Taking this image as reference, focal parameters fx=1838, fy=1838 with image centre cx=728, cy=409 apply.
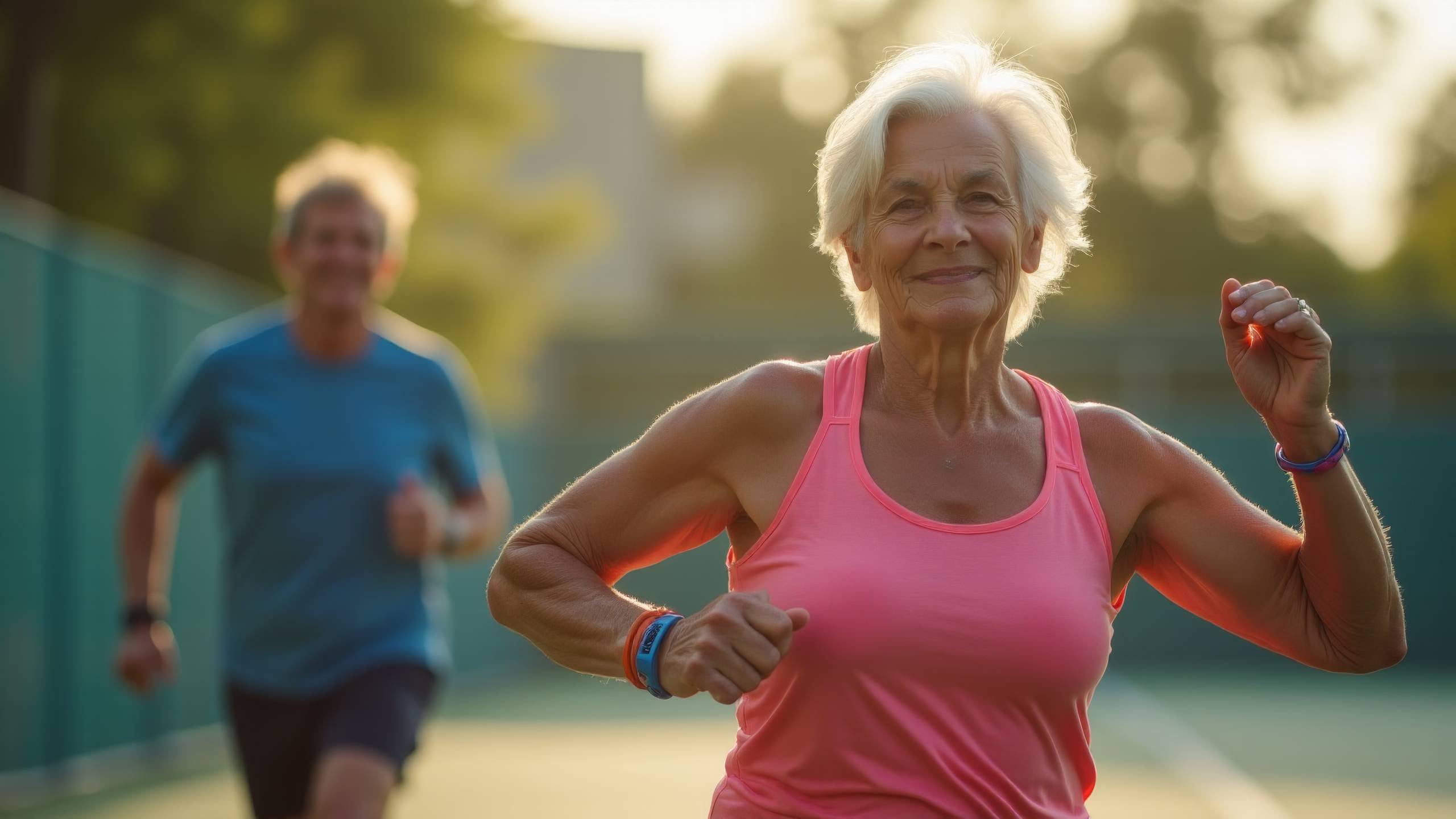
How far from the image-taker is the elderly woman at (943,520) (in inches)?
121

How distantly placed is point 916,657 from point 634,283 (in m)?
47.2

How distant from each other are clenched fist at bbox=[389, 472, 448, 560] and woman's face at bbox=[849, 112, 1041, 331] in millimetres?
2226

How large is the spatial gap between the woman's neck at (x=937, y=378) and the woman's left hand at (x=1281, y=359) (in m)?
0.44

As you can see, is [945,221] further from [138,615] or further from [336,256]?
[138,615]

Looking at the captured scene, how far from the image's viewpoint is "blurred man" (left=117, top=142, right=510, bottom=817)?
5.18 metres

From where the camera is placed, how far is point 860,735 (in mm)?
3070

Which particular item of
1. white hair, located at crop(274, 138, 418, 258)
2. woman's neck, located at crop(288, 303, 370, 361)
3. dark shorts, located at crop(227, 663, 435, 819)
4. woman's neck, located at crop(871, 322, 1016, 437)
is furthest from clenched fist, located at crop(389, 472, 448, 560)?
woman's neck, located at crop(871, 322, 1016, 437)

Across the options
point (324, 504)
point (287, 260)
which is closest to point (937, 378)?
point (324, 504)

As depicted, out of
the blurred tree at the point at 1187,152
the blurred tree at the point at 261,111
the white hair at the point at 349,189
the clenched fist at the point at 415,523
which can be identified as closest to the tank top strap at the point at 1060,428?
the clenched fist at the point at 415,523

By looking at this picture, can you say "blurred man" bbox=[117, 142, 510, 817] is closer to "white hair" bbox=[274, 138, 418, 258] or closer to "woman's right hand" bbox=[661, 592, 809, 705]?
"white hair" bbox=[274, 138, 418, 258]

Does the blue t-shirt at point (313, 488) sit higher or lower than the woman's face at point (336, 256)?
lower

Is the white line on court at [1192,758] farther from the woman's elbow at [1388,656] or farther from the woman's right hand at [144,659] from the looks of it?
the woman's elbow at [1388,656]

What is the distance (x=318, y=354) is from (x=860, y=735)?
301cm

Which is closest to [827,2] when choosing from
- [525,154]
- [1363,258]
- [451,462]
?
[525,154]
